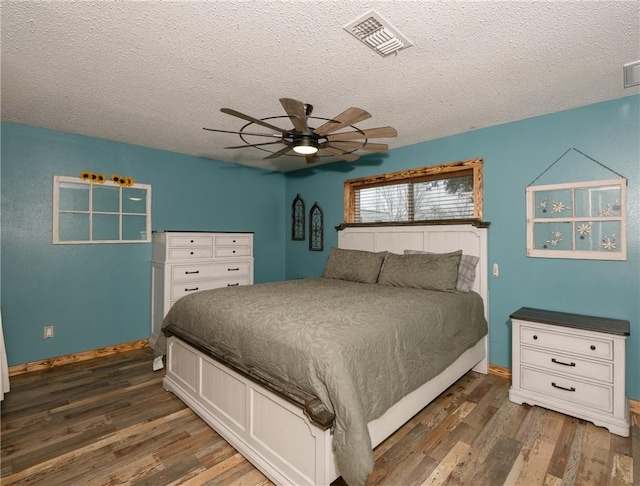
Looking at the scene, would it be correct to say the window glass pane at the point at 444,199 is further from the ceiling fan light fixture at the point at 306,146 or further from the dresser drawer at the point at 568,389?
the ceiling fan light fixture at the point at 306,146

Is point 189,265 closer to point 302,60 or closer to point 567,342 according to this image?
point 302,60

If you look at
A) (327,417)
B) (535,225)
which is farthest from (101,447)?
(535,225)

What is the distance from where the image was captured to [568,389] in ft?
7.64

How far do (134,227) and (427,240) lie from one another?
3403mm

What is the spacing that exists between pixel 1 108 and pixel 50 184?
0.76 meters

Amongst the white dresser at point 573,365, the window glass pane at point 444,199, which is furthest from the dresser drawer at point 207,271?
the white dresser at point 573,365

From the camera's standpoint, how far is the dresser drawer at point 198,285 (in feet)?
12.3

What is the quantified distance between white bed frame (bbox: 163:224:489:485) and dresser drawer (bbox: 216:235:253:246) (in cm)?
165

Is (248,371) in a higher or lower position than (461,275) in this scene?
lower

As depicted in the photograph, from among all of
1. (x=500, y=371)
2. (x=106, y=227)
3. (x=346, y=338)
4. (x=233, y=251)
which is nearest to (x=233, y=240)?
(x=233, y=251)

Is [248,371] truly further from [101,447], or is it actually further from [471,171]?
[471,171]

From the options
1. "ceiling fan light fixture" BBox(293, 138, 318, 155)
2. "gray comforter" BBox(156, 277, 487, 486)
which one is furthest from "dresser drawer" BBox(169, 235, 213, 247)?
"ceiling fan light fixture" BBox(293, 138, 318, 155)

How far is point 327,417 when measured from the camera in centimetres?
147

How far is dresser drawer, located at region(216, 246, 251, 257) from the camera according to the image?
4160 millimetres
